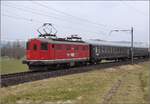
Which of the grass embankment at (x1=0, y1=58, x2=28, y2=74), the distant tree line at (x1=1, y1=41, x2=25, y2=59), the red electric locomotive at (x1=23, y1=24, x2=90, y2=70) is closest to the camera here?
the red electric locomotive at (x1=23, y1=24, x2=90, y2=70)

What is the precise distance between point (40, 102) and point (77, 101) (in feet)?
4.84

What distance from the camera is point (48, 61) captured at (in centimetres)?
2947

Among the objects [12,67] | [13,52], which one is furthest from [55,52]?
[13,52]

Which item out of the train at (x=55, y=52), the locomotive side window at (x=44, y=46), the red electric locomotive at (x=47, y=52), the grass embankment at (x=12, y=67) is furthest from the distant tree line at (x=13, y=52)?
the locomotive side window at (x=44, y=46)

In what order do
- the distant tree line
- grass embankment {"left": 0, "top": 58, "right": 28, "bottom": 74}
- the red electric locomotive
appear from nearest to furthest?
the red electric locomotive, grass embankment {"left": 0, "top": 58, "right": 28, "bottom": 74}, the distant tree line

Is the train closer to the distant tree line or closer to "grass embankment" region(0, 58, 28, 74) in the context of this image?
"grass embankment" region(0, 58, 28, 74)

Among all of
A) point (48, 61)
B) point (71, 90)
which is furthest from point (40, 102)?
point (48, 61)

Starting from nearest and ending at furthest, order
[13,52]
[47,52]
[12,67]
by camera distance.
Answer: [47,52], [12,67], [13,52]

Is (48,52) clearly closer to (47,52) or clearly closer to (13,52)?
(47,52)

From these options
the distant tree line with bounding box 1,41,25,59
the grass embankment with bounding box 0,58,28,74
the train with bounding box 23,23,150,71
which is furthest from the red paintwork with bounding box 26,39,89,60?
the distant tree line with bounding box 1,41,25,59

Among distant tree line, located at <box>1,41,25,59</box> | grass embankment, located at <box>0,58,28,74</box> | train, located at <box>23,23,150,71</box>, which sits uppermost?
train, located at <box>23,23,150,71</box>

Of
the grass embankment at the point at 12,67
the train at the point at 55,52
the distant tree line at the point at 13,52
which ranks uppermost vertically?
the train at the point at 55,52

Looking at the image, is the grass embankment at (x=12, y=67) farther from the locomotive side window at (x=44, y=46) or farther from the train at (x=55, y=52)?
the locomotive side window at (x=44, y=46)

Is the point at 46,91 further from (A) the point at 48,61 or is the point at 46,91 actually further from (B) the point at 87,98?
(A) the point at 48,61
